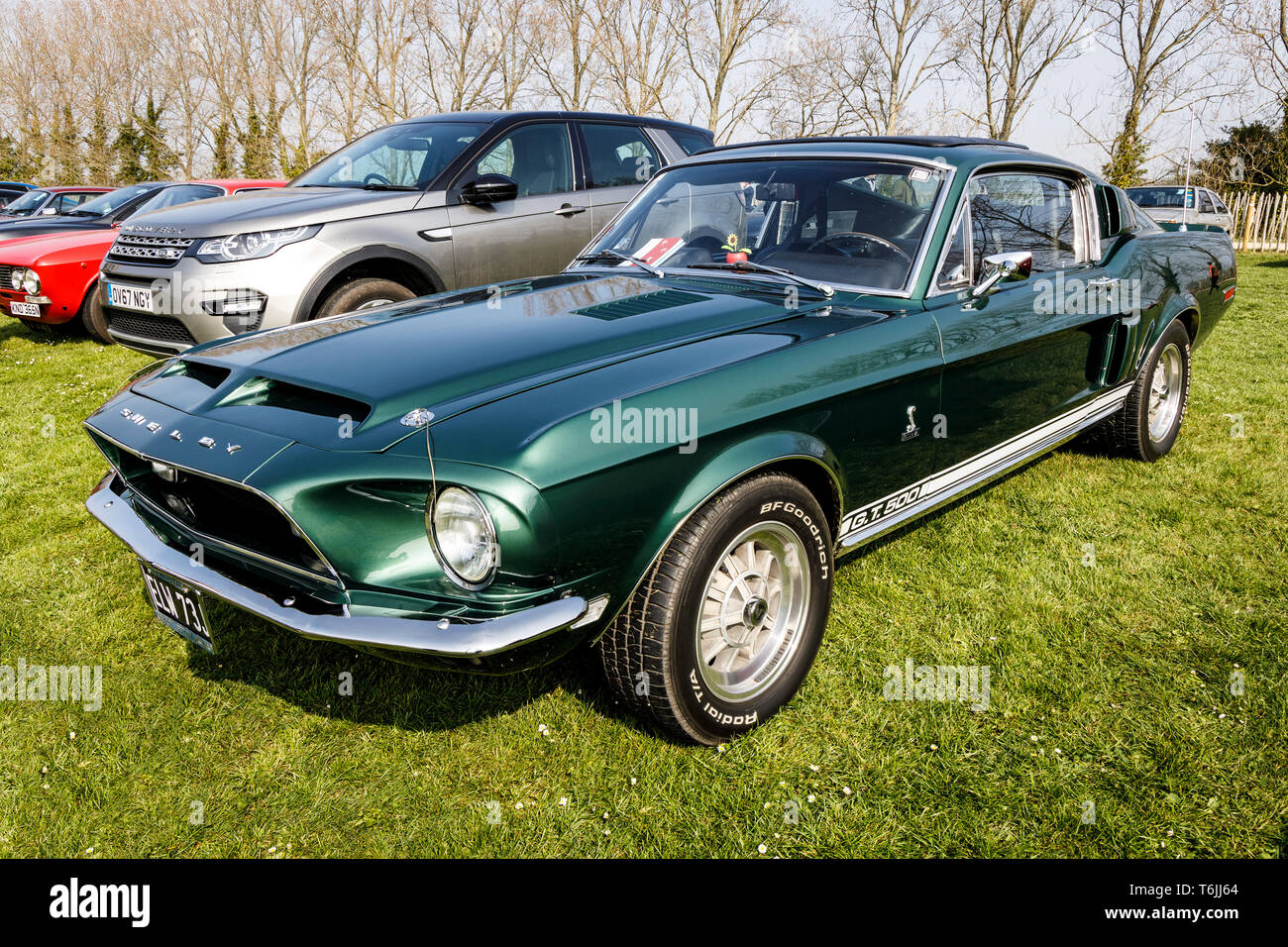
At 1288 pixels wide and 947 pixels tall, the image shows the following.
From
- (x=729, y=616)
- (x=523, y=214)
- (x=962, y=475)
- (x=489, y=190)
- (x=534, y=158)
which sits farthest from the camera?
(x=534, y=158)

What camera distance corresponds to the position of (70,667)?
113 inches

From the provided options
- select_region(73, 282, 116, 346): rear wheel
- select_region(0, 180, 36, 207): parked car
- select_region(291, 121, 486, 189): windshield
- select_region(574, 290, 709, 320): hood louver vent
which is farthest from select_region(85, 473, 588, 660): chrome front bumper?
select_region(0, 180, 36, 207): parked car

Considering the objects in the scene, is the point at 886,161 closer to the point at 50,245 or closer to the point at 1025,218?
the point at 1025,218

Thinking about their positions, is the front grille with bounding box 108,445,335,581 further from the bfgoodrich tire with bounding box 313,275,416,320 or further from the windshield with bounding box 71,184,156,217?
the windshield with bounding box 71,184,156,217

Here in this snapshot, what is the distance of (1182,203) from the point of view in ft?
57.5

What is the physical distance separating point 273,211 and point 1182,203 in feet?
60.8

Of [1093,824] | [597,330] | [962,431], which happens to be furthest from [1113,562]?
[597,330]

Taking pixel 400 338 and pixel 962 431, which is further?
pixel 962 431

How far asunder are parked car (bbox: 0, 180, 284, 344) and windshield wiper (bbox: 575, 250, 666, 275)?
17.9ft

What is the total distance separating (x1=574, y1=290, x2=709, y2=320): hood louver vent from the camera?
108 inches

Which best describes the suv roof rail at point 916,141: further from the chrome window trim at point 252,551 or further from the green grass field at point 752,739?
the chrome window trim at point 252,551

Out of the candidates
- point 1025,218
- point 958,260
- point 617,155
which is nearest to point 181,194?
point 617,155

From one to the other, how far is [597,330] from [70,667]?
2.08 m

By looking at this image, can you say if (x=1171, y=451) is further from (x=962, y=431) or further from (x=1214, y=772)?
(x=1214, y=772)
